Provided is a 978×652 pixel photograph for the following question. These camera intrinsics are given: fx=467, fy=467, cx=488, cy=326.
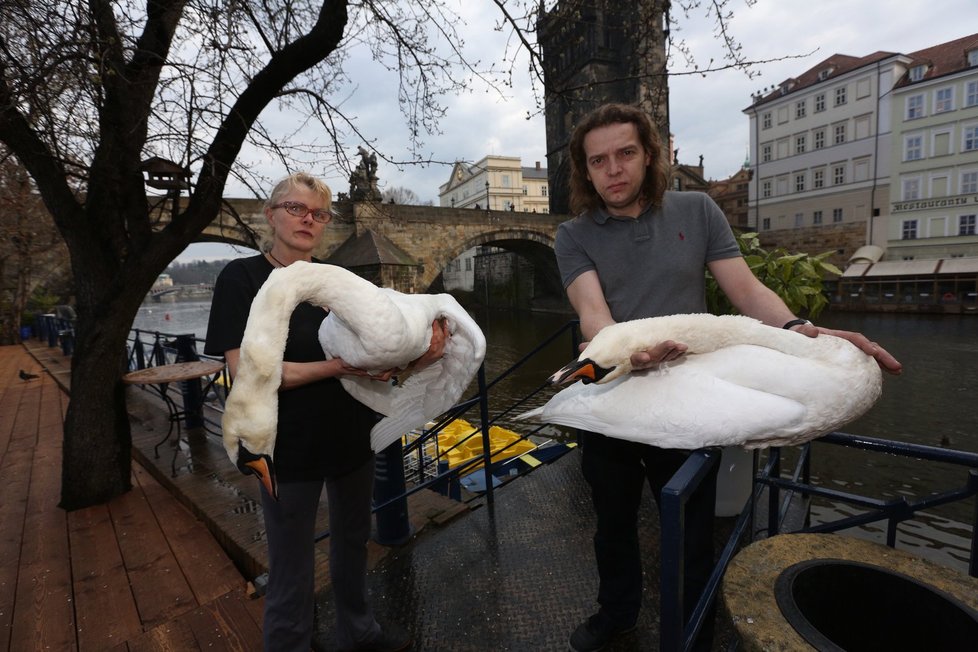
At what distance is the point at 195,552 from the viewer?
3.32m

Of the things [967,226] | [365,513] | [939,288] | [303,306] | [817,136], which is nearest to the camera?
[303,306]

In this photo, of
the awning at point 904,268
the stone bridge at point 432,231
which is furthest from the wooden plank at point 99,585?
the awning at point 904,268

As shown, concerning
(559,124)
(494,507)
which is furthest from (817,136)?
(494,507)

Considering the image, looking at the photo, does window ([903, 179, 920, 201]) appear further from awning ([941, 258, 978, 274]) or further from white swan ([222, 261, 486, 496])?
white swan ([222, 261, 486, 496])

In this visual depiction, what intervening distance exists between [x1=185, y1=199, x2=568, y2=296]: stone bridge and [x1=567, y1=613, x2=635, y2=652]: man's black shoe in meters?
16.2

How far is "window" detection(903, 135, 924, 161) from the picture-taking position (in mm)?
29531

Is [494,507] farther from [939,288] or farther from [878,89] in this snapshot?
[878,89]

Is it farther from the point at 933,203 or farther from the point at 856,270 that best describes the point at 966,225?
the point at 856,270

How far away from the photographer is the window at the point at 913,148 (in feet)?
96.9

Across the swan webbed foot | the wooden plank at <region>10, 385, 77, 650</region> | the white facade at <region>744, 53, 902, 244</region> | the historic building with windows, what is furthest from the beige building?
the swan webbed foot

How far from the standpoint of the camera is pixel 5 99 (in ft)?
10.4

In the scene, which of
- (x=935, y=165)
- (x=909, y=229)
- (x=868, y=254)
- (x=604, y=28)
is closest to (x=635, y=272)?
(x=604, y=28)

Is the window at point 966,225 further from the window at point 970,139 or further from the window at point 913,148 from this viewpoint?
the window at point 913,148

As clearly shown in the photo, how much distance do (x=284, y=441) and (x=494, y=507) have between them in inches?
83.6
